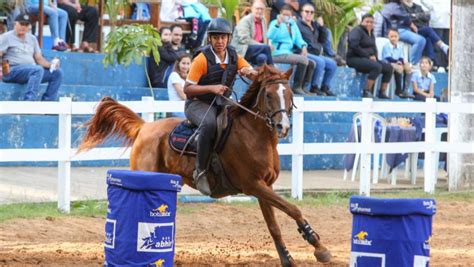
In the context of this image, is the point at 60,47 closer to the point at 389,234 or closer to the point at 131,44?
the point at 131,44

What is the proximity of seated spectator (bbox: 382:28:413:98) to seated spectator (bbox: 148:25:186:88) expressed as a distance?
6236 mm

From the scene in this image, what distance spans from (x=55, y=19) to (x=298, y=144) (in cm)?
501

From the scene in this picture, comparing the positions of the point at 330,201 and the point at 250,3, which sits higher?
the point at 250,3

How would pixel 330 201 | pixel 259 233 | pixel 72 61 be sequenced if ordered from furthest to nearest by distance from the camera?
pixel 72 61 → pixel 330 201 → pixel 259 233

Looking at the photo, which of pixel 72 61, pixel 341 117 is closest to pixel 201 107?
pixel 72 61

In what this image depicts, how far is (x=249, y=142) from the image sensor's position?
12.1 metres

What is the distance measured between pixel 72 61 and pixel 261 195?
8.63m

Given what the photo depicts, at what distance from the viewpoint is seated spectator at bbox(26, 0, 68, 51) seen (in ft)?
63.7

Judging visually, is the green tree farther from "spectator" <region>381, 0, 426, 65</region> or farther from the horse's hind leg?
"spectator" <region>381, 0, 426, 65</region>

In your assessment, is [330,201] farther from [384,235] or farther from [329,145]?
[384,235]

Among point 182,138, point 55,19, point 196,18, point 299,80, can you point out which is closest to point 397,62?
point 299,80

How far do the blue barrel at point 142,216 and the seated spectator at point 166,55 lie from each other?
10490 millimetres

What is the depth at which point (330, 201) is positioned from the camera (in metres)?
17.6

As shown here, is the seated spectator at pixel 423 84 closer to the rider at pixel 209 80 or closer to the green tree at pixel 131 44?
the green tree at pixel 131 44
